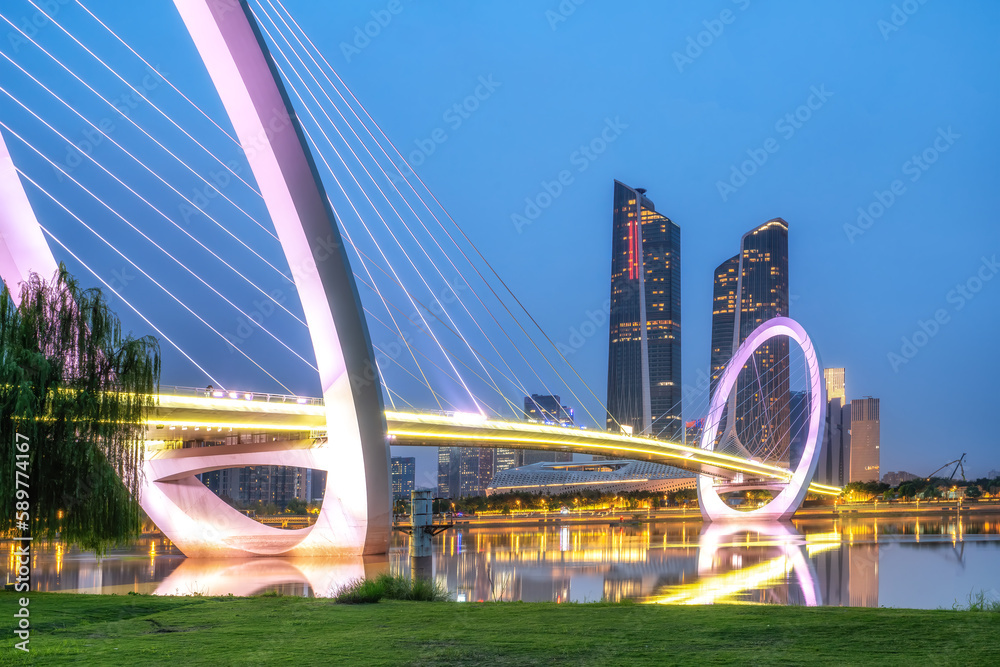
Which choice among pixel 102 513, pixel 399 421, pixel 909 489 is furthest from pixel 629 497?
pixel 102 513

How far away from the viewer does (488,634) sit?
866 centimetres

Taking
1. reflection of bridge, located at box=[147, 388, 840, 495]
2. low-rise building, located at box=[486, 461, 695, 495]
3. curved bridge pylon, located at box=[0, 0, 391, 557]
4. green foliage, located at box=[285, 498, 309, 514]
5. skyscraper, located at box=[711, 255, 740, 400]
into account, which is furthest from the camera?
skyscraper, located at box=[711, 255, 740, 400]

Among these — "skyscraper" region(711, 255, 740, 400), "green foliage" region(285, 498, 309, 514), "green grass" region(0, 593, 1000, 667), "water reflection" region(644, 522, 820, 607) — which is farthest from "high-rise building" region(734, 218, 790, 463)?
"green grass" region(0, 593, 1000, 667)

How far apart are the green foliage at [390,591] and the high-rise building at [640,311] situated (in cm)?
13413

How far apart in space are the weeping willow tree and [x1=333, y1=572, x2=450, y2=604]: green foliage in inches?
165

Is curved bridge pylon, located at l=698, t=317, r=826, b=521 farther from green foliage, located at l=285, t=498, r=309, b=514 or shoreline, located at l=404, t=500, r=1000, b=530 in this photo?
green foliage, located at l=285, t=498, r=309, b=514

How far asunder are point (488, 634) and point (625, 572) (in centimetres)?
1659

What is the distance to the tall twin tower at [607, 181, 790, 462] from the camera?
15525cm

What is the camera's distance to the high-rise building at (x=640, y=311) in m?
157

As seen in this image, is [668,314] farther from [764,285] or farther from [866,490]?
[866,490]

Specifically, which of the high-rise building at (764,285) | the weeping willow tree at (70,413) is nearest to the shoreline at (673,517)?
the weeping willow tree at (70,413)

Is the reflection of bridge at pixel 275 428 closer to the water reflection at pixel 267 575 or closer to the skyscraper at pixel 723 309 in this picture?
the water reflection at pixel 267 575

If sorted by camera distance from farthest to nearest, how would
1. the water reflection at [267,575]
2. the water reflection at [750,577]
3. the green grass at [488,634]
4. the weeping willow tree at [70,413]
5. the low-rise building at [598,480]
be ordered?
the low-rise building at [598,480], the water reflection at [267,575], the water reflection at [750,577], the weeping willow tree at [70,413], the green grass at [488,634]

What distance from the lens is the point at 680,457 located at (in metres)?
55.3
